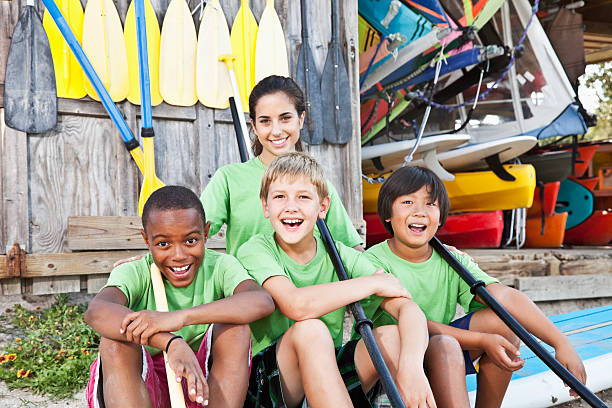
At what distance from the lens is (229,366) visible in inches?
58.1

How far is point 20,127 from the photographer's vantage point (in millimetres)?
3061

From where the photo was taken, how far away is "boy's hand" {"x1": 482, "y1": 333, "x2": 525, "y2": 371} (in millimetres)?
1714

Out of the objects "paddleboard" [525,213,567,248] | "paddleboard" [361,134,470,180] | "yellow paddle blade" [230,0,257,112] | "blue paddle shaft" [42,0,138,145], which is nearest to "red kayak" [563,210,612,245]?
"paddleboard" [525,213,567,248]


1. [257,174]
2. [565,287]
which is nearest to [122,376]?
[257,174]

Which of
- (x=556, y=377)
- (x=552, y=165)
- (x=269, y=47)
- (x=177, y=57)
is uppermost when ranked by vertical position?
(x=269, y=47)

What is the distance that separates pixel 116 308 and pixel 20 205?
1934 mm

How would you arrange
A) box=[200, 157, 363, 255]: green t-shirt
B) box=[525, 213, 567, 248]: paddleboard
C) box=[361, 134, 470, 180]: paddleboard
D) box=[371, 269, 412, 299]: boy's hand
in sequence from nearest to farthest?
1. box=[371, 269, 412, 299]: boy's hand
2. box=[200, 157, 363, 255]: green t-shirt
3. box=[361, 134, 470, 180]: paddleboard
4. box=[525, 213, 567, 248]: paddleboard

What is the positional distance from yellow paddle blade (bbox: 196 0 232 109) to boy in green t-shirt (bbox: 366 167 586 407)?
1898mm

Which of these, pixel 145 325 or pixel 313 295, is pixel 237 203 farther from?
pixel 145 325

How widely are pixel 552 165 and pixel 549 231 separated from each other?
2.42 feet

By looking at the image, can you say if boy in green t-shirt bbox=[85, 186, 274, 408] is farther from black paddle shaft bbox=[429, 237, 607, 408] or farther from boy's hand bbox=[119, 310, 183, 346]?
black paddle shaft bbox=[429, 237, 607, 408]

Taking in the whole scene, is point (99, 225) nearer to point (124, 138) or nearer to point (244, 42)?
point (124, 138)

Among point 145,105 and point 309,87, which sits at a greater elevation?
point 309,87

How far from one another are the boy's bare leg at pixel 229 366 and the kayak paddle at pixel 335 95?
2.64 metres
